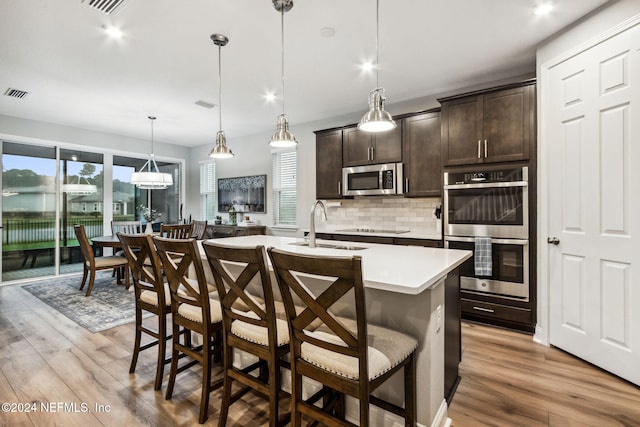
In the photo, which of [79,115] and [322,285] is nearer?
[322,285]

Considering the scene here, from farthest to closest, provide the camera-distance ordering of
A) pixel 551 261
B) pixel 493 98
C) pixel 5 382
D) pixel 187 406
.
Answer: pixel 493 98 → pixel 551 261 → pixel 5 382 → pixel 187 406

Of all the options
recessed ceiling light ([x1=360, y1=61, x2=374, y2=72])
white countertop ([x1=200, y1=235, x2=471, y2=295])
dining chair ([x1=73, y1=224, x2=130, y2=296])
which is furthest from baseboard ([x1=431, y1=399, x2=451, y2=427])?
dining chair ([x1=73, y1=224, x2=130, y2=296])

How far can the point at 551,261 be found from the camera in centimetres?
278

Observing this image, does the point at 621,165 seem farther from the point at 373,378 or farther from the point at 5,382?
the point at 5,382

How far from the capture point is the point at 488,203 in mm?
3188

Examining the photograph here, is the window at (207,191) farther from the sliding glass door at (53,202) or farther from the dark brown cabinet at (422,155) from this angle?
the dark brown cabinet at (422,155)

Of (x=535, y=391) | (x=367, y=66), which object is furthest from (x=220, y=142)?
(x=535, y=391)

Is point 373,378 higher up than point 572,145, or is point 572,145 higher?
point 572,145

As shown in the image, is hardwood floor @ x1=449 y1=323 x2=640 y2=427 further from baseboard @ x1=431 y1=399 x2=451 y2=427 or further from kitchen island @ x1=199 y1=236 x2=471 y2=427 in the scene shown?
kitchen island @ x1=199 y1=236 x2=471 y2=427

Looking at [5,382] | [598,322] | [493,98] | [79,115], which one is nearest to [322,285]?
[598,322]

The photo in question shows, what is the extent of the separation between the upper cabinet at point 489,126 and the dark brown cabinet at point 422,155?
0.82ft

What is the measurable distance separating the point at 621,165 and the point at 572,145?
41 centimetres

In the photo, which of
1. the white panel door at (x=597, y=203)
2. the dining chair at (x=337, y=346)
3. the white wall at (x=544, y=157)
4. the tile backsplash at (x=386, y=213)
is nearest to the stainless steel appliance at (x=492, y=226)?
the white wall at (x=544, y=157)

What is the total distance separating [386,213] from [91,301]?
415cm
